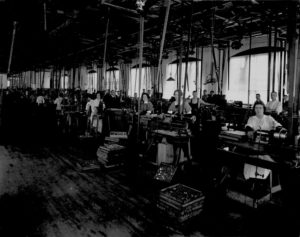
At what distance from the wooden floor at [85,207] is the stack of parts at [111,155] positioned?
10.2 inches

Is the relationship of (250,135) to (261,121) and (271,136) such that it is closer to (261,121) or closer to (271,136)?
(271,136)

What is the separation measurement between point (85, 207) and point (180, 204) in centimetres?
120

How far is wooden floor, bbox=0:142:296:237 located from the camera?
2758 mm

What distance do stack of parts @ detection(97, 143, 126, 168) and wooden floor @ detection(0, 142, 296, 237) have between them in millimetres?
259

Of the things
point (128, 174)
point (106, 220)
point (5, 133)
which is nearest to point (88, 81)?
point (5, 133)

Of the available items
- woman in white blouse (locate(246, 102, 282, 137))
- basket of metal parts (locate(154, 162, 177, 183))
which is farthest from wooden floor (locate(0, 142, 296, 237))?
woman in white blouse (locate(246, 102, 282, 137))

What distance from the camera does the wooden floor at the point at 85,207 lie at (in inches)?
109

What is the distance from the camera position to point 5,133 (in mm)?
8031

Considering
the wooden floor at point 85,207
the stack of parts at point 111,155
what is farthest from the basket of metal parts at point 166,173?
the stack of parts at point 111,155

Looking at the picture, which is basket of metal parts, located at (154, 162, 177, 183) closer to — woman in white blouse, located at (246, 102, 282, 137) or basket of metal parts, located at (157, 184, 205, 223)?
basket of metal parts, located at (157, 184, 205, 223)

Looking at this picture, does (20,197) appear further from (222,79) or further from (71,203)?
(222,79)

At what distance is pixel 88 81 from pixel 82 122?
640 inches

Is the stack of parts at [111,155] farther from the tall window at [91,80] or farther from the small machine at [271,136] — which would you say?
the tall window at [91,80]

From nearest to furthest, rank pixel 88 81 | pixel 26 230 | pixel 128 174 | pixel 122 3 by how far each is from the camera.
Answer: pixel 26 230 → pixel 128 174 → pixel 122 3 → pixel 88 81
